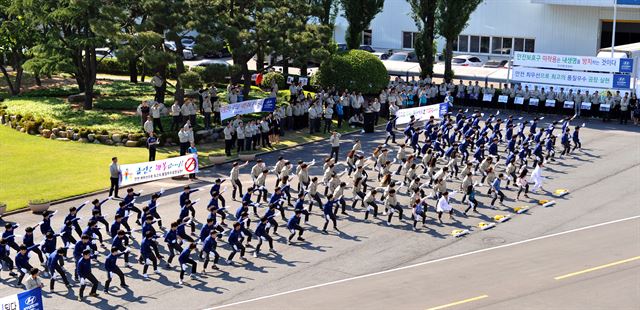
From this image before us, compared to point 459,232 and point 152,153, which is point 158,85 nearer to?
point 152,153

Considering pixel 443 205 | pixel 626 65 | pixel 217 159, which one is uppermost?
pixel 626 65

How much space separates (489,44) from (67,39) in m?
36.1

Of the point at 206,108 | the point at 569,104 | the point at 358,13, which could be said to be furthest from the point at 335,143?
the point at 358,13

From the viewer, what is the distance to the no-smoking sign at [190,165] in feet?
109

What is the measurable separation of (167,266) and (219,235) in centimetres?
208

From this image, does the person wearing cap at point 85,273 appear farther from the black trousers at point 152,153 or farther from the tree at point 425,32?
the tree at point 425,32

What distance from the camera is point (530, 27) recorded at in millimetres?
65500

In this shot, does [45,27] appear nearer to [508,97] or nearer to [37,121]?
[37,121]

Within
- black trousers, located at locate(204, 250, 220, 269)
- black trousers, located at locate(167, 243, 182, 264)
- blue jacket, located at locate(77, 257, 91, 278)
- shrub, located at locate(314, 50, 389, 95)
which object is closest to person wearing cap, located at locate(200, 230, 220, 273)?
black trousers, located at locate(204, 250, 220, 269)

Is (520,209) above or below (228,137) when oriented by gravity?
below

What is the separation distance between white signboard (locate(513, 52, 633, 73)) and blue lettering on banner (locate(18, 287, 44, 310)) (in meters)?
36.1

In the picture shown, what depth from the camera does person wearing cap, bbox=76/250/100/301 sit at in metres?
22.3

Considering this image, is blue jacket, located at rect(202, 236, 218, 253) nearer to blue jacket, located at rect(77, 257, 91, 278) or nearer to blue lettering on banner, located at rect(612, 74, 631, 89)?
blue jacket, located at rect(77, 257, 91, 278)

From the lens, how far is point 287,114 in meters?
41.8
